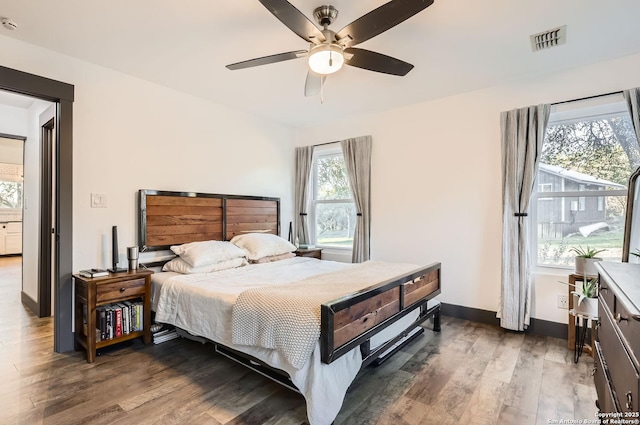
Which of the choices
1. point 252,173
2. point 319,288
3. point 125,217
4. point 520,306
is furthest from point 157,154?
point 520,306

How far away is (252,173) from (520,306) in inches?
137

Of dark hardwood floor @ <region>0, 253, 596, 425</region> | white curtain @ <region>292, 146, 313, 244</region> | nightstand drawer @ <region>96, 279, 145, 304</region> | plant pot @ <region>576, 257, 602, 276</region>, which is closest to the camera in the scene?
dark hardwood floor @ <region>0, 253, 596, 425</region>

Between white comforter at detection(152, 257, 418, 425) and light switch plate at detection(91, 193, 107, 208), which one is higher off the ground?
light switch plate at detection(91, 193, 107, 208)

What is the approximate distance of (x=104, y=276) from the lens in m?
2.62

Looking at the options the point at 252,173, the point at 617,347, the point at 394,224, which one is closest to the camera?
the point at 617,347

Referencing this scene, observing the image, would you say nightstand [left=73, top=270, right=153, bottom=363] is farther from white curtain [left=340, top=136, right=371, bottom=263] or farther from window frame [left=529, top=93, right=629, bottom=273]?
window frame [left=529, top=93, right=629, bottom=273]

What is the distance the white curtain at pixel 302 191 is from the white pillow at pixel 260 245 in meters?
0.95

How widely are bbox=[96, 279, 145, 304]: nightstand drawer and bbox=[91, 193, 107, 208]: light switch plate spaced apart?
2.57 ft

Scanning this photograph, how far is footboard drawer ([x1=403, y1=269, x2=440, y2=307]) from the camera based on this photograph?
2.47 m

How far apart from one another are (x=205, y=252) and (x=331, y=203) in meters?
2.14

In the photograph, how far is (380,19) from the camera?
1.71 m

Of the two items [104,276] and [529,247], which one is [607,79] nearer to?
[529,247]

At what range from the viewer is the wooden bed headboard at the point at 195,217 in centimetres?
319

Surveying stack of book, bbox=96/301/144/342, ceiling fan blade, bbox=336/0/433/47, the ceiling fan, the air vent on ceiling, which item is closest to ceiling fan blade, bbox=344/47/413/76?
the ceiling fan
